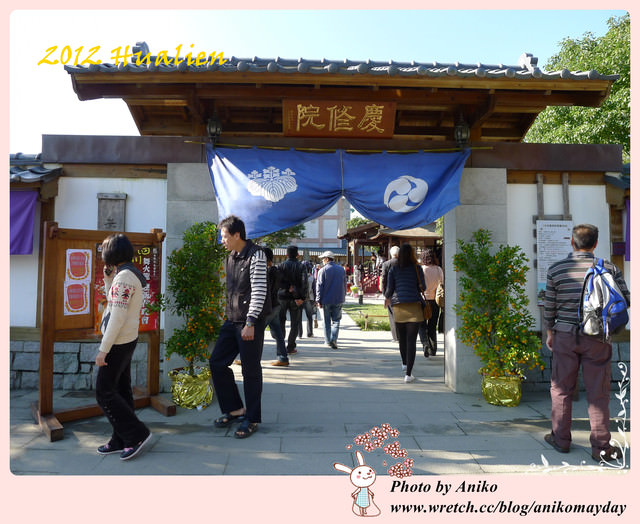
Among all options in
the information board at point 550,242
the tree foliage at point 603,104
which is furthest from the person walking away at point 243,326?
the tree foliage at point 603,104

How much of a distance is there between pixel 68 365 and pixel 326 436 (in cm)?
376

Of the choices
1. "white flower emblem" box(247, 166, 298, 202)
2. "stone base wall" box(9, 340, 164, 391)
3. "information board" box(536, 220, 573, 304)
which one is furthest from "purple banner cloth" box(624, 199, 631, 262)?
"stone base wall" box(9, 340, 164, 391)

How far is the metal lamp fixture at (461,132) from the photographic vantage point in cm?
565

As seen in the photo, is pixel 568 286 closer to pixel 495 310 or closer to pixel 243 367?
pixel 495 310

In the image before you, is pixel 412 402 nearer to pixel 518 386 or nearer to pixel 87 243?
pixel 518 386

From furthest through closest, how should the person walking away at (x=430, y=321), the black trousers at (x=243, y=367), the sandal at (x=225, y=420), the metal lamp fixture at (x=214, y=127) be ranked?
the person walking away at (x=430, y=321), the metal lamp fixture at (x=214, y=127), the sandal at (x=225, y=420), the black trousers at (x=243, y=367)

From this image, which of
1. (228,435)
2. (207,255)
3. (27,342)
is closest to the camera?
(228,435)

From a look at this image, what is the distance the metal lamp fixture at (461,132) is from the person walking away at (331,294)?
397 centimetres

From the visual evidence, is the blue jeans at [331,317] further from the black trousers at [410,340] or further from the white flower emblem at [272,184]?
the white flower emblem at [272,184]

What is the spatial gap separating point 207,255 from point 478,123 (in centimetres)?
400

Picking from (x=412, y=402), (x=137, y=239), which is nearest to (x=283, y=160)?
(x=137, y=239)

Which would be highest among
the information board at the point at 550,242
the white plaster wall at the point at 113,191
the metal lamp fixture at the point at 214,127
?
the metal lamp fixture at the point at 214,127

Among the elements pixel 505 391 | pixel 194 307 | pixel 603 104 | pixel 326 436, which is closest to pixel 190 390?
pixel 194 307

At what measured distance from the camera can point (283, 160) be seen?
17.7ft
